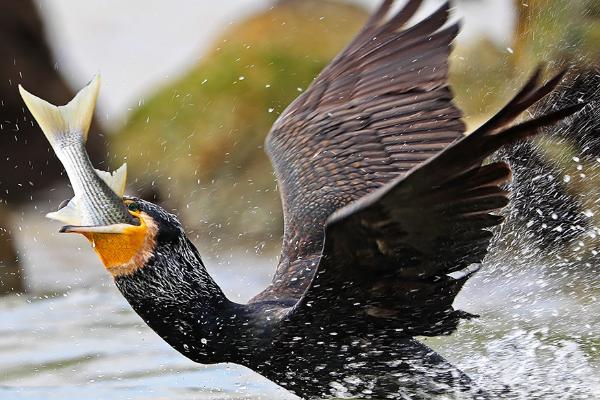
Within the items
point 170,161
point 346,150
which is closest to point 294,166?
point 346,150

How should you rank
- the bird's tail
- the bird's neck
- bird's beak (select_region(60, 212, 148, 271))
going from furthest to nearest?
the bird's tail → the bird's neck → bird's beak (select_region(60, 212, 148, 271))

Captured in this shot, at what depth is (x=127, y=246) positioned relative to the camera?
4586 millimetres

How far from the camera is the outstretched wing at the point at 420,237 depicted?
12.4ft

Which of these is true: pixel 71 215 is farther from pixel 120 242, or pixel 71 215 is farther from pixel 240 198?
pixel 240 198

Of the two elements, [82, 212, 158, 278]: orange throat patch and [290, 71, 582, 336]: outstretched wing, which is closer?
[290, 71, 582, 336]: outstretched wing

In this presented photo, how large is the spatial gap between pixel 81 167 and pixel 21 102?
26.9ft

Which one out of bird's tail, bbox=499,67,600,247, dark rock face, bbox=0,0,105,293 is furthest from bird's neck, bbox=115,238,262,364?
dark rock face, bbox=0,0,105,293

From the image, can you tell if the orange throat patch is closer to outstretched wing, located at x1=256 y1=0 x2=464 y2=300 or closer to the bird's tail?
outstretched wing, located at x1=256 y1=0 x2=464 y2=300

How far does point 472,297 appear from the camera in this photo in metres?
7.29

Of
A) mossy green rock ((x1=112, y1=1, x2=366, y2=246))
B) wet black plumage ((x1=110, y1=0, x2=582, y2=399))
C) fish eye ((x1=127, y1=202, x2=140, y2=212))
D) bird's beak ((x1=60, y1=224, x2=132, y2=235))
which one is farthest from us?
mossy green rock ((x1=112, y1=1, x2=366, y2=246))

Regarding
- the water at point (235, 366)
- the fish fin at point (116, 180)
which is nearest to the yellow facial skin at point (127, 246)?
the fish fin at point (116, 180)

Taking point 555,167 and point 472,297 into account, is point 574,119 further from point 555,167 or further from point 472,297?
point 472,297

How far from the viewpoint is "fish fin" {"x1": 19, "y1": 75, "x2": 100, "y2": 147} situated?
4410 mm

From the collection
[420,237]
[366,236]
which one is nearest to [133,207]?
[366,236]
